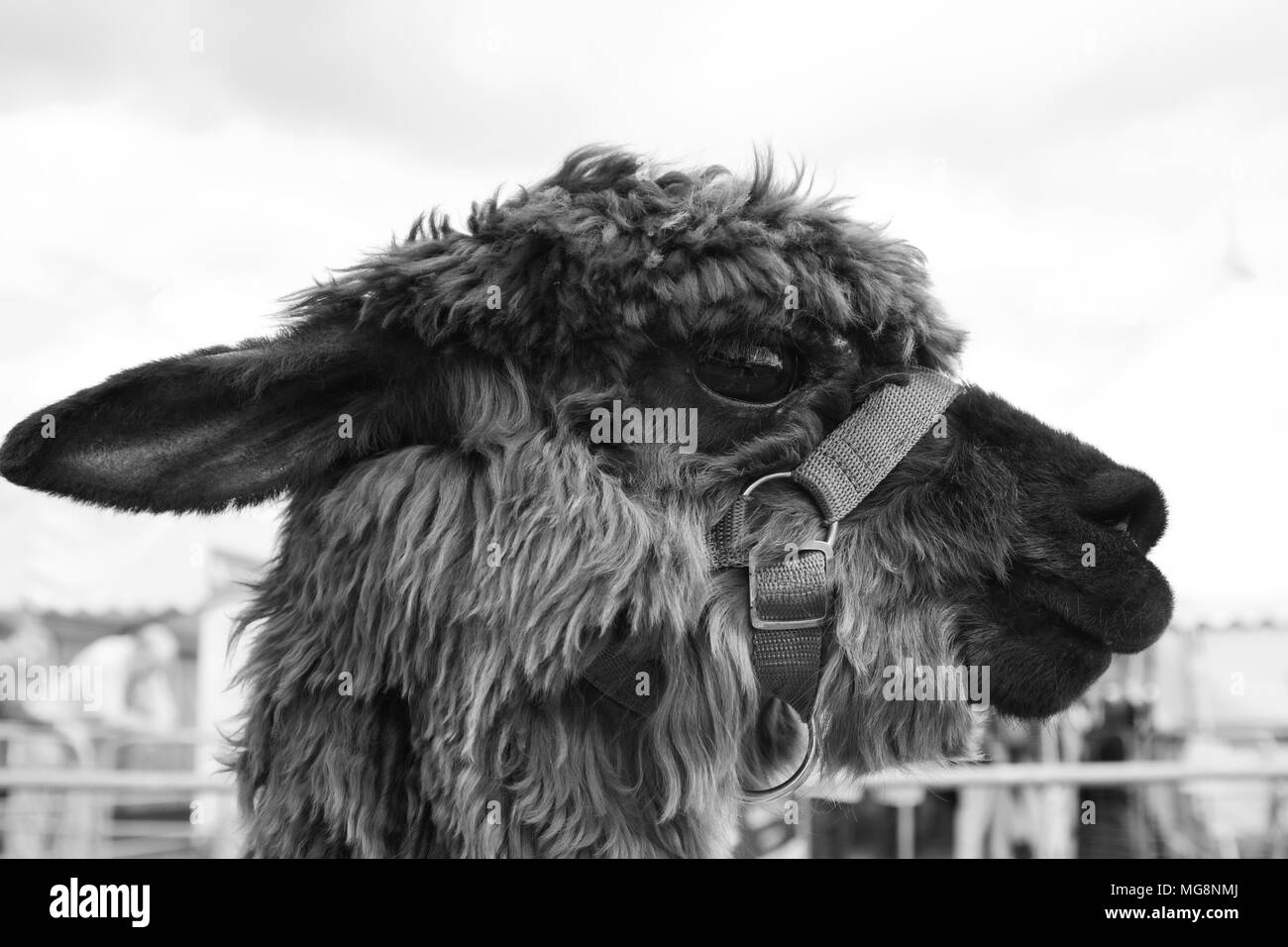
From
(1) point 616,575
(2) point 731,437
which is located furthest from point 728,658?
(2) point 731,437

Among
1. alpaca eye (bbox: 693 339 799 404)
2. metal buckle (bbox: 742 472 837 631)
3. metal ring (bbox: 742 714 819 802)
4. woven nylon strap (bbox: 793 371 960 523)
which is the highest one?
alpaca eye (bbox: 693 339 799 404)

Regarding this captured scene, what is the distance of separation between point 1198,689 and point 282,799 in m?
10.3

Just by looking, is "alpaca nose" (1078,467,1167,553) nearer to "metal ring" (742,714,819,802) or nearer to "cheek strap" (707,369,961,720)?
"cheek strap" (707,369,961,720)

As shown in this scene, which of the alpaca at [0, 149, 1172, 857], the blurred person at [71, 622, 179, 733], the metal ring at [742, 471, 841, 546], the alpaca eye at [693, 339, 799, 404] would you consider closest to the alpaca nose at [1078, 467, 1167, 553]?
the alpaca at [0, 149, 1172, 857]

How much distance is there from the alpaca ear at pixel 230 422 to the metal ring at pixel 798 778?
94 cm

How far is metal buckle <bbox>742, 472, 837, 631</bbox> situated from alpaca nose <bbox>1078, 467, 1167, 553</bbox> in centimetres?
51

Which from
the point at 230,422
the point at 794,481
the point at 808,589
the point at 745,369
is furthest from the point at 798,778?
the point at 230,422

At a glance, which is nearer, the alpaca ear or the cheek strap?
the alpaca ear

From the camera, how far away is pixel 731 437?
7.54 feet

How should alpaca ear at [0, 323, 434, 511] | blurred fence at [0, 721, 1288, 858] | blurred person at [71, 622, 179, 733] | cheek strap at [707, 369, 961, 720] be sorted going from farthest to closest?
blurred person at [71, 622, 179, 733] → blurred fence at [0, 721, 1288, 858] → cheek strap at [707, 369, 961, 720] → alpaca ear at [0, 323, 434, 511]

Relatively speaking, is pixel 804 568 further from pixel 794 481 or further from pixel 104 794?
pixel 104 794

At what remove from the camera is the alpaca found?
2.11m

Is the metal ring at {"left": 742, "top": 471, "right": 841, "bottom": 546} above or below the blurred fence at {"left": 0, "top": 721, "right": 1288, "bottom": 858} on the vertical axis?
above

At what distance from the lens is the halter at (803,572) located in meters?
2.21
